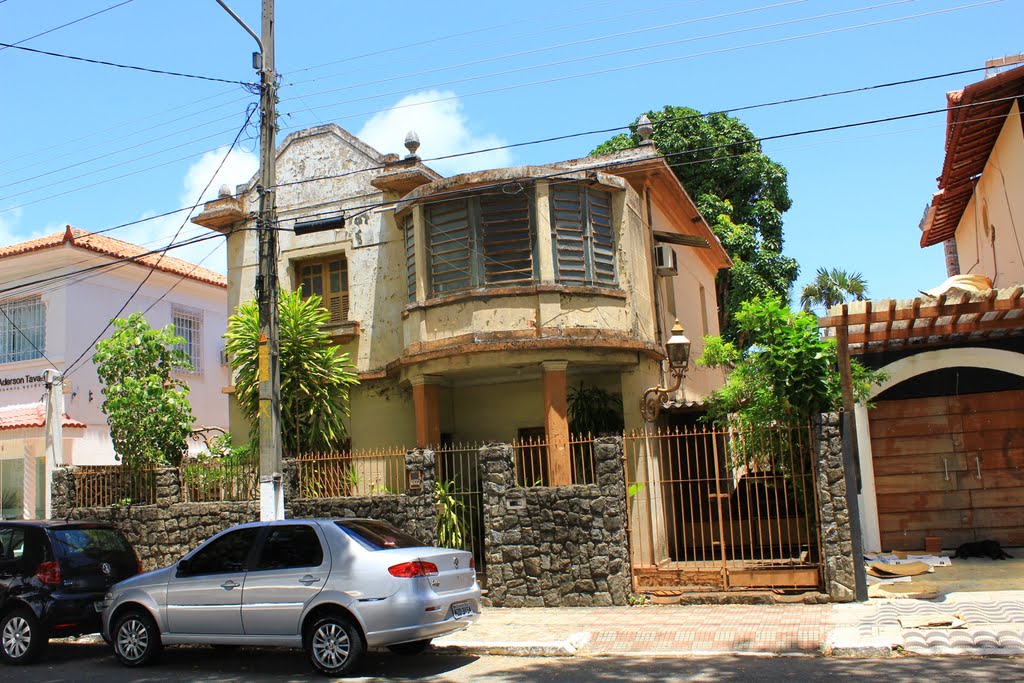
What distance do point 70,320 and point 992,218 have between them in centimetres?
1977

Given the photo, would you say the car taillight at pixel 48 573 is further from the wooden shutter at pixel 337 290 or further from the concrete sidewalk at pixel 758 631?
the wooden shutter at pixel 337 290

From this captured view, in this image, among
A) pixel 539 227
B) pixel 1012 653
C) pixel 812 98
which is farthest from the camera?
pixel 539 227

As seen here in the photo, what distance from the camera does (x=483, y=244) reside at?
49.6 ft

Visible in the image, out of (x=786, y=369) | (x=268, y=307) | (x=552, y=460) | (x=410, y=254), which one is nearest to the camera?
(x=786, y=369)

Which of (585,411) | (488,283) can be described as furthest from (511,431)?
(488,283)

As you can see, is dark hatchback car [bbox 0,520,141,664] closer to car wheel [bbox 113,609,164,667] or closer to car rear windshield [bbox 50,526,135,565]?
car rear windshield [bbox 50,526,135,565]

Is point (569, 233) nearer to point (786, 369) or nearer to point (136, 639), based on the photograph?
point (786, 369)

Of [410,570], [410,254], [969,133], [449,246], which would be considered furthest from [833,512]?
[410,254]

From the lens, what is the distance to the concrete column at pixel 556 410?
14.4 metres

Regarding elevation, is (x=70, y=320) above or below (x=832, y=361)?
above

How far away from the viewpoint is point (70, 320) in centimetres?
2097

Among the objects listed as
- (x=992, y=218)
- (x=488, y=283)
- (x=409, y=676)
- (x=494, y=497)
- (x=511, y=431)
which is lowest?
(x=409, y=676)

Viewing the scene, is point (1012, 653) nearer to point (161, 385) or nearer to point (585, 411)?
point (585, 411)

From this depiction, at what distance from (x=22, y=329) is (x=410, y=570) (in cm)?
1712
